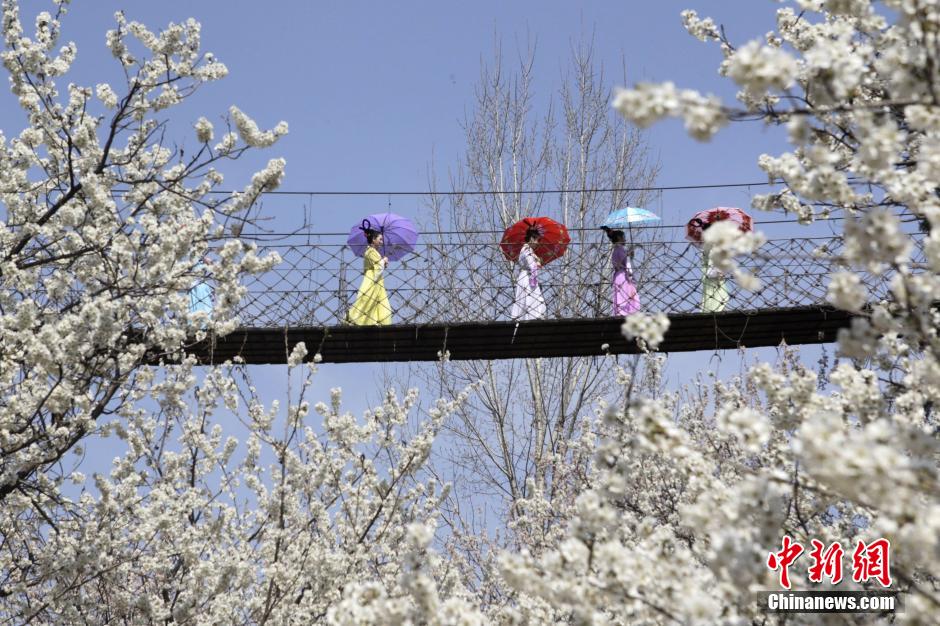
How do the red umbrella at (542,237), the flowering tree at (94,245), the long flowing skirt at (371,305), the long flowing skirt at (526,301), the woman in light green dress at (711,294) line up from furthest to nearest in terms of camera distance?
the red umbrella at (542,237) → the long flowing skirt at (371,305) → the long flowing skirt at (526,301) → the woman in light green dress at (711,294) → the flowering tree at (94,245)

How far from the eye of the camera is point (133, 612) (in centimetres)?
555

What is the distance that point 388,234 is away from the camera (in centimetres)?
823

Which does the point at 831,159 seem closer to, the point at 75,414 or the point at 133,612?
the point at 75,414

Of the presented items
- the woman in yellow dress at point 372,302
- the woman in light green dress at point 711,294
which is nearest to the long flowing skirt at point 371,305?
the woman in yellow dress at point 372,302

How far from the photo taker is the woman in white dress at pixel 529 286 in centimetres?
743

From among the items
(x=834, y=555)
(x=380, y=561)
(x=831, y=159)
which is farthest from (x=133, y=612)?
(x=831, y=159)

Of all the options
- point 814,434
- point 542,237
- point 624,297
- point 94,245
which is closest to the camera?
point 814,434

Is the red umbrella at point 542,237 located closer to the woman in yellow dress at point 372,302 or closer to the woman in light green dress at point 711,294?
the woman in yellow dress at point 372,302

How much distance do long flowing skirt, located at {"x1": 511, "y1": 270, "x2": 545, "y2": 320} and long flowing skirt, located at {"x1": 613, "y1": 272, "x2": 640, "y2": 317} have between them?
1.86 ft

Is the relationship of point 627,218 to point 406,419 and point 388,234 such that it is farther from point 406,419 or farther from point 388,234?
point 406,419

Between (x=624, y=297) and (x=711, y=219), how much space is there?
0.93 meters

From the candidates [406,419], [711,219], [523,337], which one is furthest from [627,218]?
[406,419]

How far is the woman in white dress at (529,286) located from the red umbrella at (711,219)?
3.86 feet

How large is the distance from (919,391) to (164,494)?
138 inches
